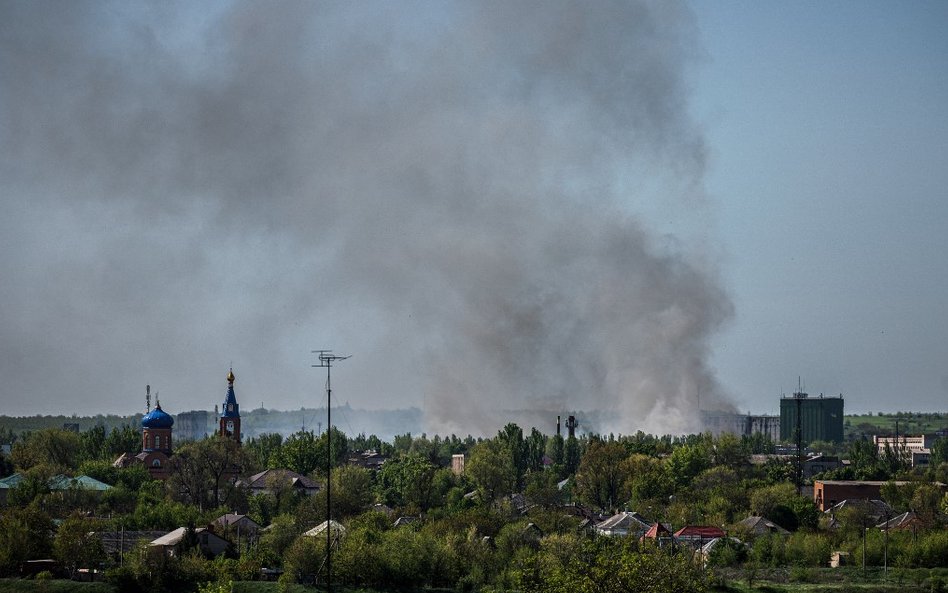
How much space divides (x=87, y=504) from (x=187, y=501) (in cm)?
848

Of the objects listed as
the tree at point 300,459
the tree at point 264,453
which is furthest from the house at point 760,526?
the tree at point 300,459

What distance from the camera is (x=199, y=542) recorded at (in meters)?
73.4

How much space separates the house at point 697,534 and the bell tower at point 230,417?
194 feet

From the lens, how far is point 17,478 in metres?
111

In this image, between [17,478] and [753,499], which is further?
[17,478]

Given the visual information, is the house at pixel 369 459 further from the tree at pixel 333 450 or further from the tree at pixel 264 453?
the tree at pixel 264 453

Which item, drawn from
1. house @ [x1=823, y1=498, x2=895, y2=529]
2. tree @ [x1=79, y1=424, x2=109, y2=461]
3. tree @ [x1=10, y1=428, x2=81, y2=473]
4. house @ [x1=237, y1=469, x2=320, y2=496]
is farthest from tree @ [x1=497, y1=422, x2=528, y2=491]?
tree @ [x1=10, y1=428, x2=81, y2=473]

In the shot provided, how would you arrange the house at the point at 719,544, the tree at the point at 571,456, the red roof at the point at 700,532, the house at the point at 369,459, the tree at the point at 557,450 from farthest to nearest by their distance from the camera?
the house at the point at 369,459 → the tree at the point at 557,450 → the tree at the point at 571,456 → the red roof at the point at 700,532 → the house at the point at 719,544

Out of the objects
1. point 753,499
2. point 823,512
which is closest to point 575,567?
point 753,499

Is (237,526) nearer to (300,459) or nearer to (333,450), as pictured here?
(300,459)

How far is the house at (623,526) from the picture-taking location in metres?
83.4

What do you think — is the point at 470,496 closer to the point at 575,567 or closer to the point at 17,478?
the point at 17,478

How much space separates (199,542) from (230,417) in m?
59.9

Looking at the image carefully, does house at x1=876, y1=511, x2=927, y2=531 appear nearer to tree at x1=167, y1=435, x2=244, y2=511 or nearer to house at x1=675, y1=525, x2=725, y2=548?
house at x1=675, y1=525, x2=725, y2=548
